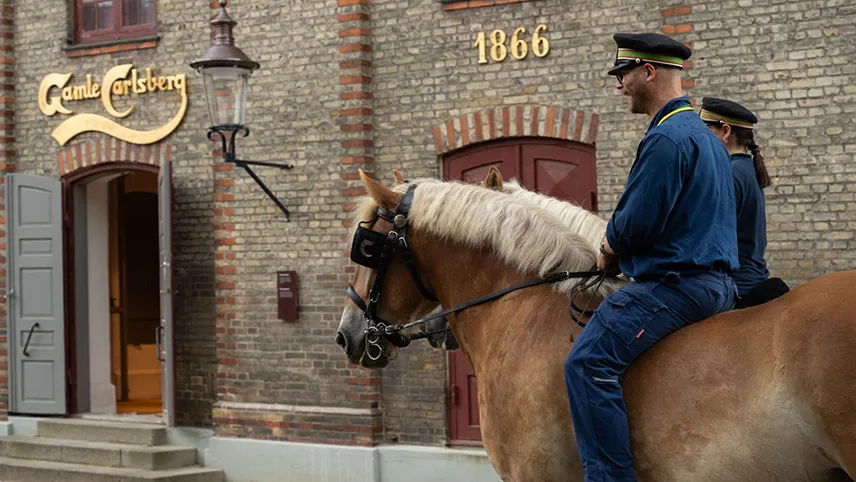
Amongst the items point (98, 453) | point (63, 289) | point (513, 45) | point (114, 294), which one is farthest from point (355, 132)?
point (114, 294)

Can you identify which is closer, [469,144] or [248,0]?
[469,144]

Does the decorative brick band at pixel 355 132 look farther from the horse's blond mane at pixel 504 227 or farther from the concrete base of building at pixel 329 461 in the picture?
the horse's blond mane at pixel 504 227

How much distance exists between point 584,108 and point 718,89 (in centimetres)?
116

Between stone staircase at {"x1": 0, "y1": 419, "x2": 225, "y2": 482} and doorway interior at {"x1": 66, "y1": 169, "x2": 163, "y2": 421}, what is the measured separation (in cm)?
44

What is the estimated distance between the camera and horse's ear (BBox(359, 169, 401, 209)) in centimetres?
485

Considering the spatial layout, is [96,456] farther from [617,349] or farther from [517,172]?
[617,349]

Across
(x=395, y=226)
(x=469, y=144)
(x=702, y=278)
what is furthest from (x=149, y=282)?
(x=702, y=278)

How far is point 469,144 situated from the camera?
1004cm

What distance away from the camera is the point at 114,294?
14.3m

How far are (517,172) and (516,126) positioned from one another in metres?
0.40

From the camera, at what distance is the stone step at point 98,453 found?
10977 millimetres

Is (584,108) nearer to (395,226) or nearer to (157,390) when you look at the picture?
(395,226)

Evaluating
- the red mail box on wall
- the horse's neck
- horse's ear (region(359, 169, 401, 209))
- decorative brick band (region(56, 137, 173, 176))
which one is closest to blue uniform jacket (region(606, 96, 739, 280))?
the horse's neck

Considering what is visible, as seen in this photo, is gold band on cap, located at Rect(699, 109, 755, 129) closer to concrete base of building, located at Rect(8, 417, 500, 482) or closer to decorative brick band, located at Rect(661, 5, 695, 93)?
decorative brick band, located at Rect(661, 5, 695, 93)
